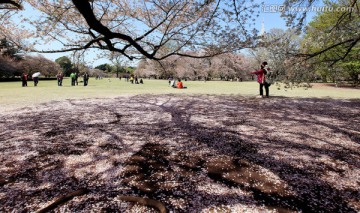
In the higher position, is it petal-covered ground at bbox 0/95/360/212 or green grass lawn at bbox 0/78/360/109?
green grass lawn at bbox 0/78/360/109

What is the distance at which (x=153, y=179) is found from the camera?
376cm

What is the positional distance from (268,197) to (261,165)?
126 cm

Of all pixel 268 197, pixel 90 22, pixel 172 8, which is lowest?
pixel 268 197

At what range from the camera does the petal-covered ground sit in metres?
3.03

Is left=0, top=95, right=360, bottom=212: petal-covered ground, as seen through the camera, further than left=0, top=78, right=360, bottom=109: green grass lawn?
No

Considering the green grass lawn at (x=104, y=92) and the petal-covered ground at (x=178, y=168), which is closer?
the petal-covered ground at (x=178, y=168)

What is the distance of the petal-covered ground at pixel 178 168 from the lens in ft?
9.95

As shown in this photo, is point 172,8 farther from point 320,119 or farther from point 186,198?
point 186,198

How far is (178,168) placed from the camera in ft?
13.9

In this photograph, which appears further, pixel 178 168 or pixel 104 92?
pixel 104 92

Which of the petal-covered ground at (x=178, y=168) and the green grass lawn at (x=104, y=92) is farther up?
the green grass lawn at (x=104, y=92)

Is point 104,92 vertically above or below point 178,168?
above

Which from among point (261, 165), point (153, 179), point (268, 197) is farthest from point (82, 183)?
point (261, 165)

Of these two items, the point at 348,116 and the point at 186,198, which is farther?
the point at 348,116
